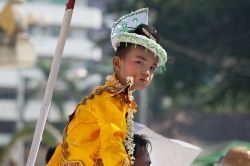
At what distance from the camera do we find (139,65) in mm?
3229

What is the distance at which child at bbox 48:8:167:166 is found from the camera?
10.3 ft

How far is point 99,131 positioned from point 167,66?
2457 centimetres

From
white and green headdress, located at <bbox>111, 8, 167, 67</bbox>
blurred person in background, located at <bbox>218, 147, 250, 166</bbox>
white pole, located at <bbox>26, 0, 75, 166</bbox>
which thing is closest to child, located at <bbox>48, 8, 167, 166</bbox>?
white and green headdress, located at <bbox>111, 8, 167, 67</bbox>

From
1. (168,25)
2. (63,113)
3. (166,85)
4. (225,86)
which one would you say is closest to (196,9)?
(168,25)

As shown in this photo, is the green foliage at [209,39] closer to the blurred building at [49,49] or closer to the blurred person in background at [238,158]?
the blurred building at [49,49]

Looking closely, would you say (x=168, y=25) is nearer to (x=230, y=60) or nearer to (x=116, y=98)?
(x=230, y=60)

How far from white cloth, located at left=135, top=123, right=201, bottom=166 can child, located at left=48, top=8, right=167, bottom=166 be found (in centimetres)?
47

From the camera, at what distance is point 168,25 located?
27688mm

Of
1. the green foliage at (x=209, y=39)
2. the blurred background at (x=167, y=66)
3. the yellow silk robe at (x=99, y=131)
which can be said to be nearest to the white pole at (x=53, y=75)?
the yellow silk robe at (x=99, y=131)

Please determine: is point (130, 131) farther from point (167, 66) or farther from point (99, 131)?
point (167, 66)

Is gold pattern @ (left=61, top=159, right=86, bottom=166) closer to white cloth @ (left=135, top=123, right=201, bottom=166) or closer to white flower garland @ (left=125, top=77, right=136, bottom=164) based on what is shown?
white flower garland @ (left=125, top=77, right=136, bottom=164)

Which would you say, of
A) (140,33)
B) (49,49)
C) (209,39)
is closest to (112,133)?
(140,33)

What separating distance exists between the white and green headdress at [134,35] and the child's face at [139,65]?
0.03m

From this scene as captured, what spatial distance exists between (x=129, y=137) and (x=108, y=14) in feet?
85.6
